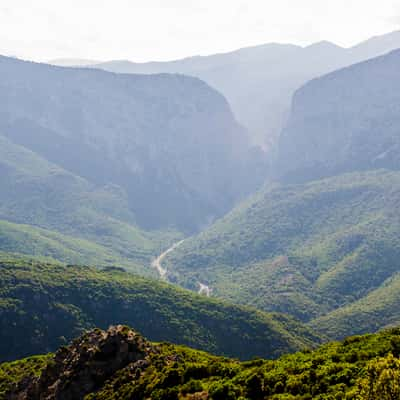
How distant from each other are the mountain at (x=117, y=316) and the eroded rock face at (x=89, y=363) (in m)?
61.3

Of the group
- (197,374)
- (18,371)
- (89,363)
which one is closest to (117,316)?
(18,371)

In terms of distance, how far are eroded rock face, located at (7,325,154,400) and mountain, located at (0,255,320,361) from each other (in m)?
61.3

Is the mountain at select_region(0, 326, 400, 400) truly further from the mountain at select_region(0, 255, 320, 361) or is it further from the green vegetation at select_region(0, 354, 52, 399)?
the mountain at select_region(0, 255, 320, 361)

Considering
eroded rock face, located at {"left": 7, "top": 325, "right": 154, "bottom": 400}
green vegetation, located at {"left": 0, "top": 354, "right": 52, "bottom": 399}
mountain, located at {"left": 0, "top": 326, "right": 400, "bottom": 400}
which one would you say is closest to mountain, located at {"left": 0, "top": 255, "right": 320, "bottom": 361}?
green vegetation, located at {"left": 0, "top": 354, "right": 52, "bottom": 399}

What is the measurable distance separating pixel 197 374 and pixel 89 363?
1357 cm

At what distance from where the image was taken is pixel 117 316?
144m

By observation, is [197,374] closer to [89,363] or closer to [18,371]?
[89,363]

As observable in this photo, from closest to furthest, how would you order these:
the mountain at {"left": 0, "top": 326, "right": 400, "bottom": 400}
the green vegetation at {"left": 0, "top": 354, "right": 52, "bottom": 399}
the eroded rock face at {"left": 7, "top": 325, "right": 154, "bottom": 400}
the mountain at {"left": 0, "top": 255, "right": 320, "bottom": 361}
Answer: the mountain at {"left": 0, "top": 326, "right": 400, "bottom": 400} → the eroded rock face at {"left": 7, "top": 325, "right": 154, "bottom": 400} → the green vegetation at {"left": 0, "top": 354, "right": 52, "bottom": 399} → the mountain at {"left": 0, "top": 255, "right": 320, "bottom": 361}

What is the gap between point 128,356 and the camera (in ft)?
184

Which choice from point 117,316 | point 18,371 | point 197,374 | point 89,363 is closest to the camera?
point 197,374

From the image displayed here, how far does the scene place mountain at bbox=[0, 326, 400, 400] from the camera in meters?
36.1

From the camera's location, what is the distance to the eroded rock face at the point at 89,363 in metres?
53.5

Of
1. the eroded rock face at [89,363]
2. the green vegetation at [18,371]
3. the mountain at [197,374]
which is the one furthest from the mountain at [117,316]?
the eroded rock face at [89,363]

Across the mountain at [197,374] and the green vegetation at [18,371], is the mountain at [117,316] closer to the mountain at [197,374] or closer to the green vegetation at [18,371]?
the green vegetation at [18,371]
